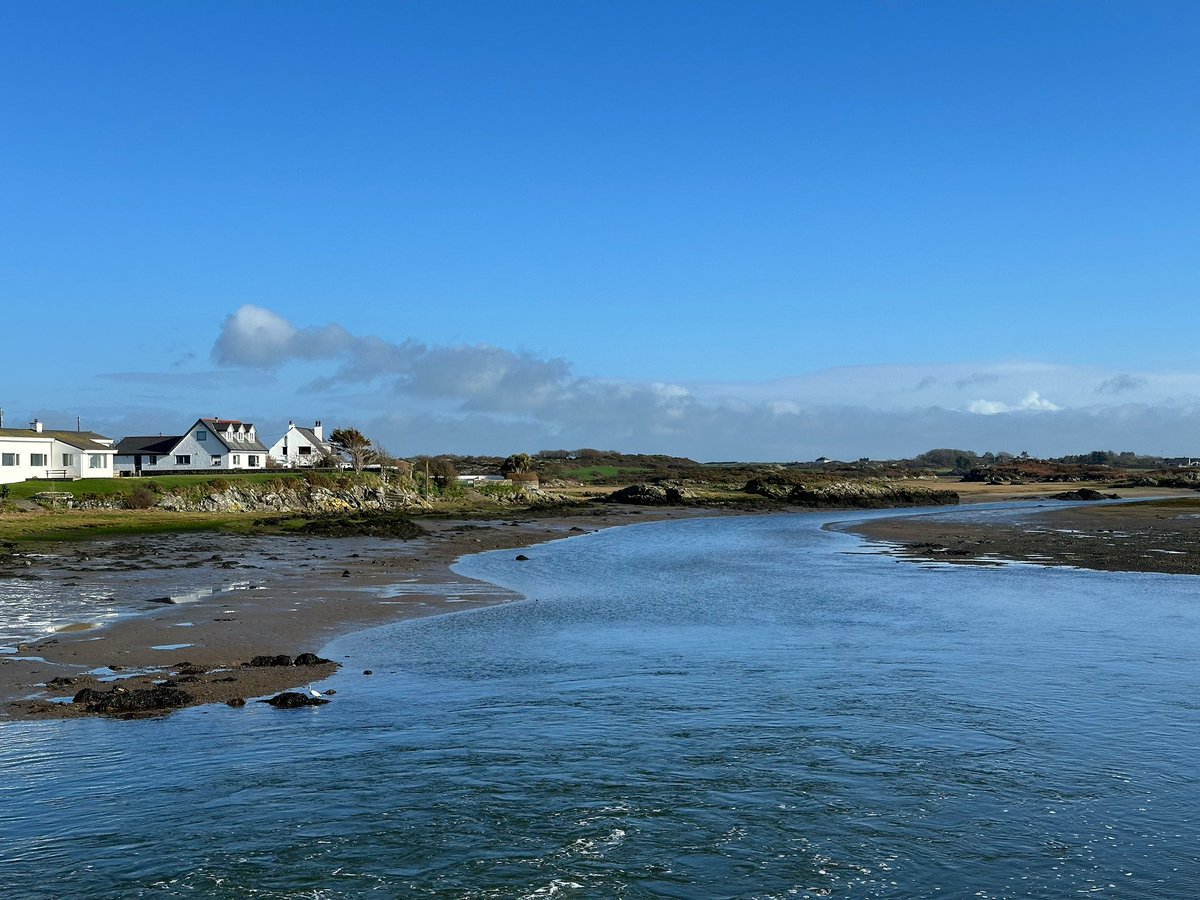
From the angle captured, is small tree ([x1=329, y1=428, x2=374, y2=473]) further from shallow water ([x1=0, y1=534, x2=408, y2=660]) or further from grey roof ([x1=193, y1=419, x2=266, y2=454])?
shallow water ([x1=0, y1=534, x2=408, y2=660])

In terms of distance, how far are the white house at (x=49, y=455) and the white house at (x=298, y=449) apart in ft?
61.2

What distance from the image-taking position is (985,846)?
9688 mm

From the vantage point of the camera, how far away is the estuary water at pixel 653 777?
9.08 m

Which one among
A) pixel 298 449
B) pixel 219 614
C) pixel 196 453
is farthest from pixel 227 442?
pixel 219 614

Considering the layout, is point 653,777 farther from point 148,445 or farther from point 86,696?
point 148,445

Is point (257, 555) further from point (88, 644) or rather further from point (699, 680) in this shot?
point (699, 680)

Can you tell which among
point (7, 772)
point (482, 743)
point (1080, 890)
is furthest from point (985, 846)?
point (7, 772)

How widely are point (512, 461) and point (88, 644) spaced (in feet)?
286

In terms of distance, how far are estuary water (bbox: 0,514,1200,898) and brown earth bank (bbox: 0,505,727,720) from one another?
3.68 feet

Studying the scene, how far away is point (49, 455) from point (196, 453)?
14916mm

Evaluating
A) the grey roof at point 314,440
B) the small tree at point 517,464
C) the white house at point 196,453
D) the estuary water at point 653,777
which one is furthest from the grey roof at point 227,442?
the estuary water at point 653,777

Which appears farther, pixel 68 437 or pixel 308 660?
pixel 68 437

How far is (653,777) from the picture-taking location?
1160 centimetres

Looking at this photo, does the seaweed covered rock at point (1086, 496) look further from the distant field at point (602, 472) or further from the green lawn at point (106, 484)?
the green lawn at point (106, 484)
